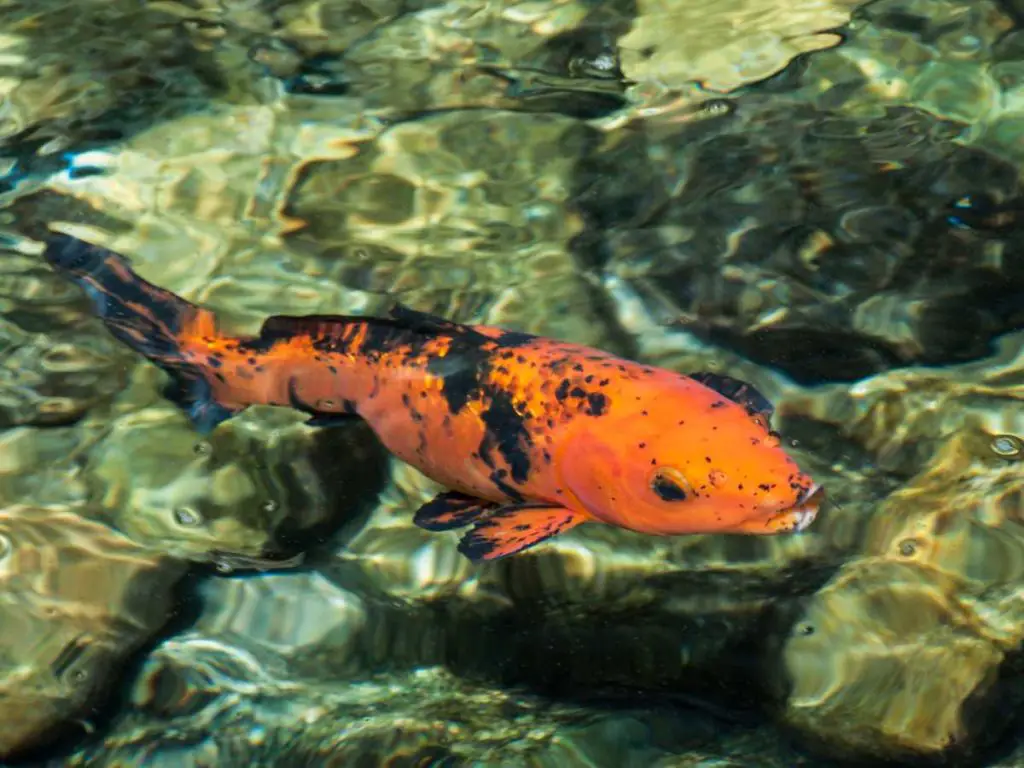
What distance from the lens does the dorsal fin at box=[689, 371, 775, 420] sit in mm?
3340

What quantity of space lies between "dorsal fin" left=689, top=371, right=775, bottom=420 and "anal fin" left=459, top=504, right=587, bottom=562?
0.61 metres

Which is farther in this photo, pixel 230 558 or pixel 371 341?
pixel 230 558

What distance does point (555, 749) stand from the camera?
3273 mm

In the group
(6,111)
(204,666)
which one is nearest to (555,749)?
(204,666)

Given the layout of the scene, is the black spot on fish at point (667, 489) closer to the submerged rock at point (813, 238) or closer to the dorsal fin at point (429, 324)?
the dorsal fin at point (429, 324)

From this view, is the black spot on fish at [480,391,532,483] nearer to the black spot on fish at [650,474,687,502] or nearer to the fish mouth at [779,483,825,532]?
the black spot on fish at [650,474,687,502]

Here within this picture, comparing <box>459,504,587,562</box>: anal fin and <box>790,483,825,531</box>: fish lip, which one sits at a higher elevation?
<box>790,483,825,531</box>: fish lip

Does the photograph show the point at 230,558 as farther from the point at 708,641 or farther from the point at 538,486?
the point at 708,641

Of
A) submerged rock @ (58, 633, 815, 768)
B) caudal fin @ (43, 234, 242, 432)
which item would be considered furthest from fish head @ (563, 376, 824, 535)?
caudal fin @ (43, 234, 242, 432)

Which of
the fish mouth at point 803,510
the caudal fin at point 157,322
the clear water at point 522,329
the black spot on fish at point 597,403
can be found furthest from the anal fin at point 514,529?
the caudal fin at point 157,322

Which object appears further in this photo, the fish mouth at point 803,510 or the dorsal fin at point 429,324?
the dorsal fin at point 429,324

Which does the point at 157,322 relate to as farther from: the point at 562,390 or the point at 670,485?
the point at 670,485

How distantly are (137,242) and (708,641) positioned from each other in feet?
10.3

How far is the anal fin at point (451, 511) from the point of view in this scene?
340 cm
